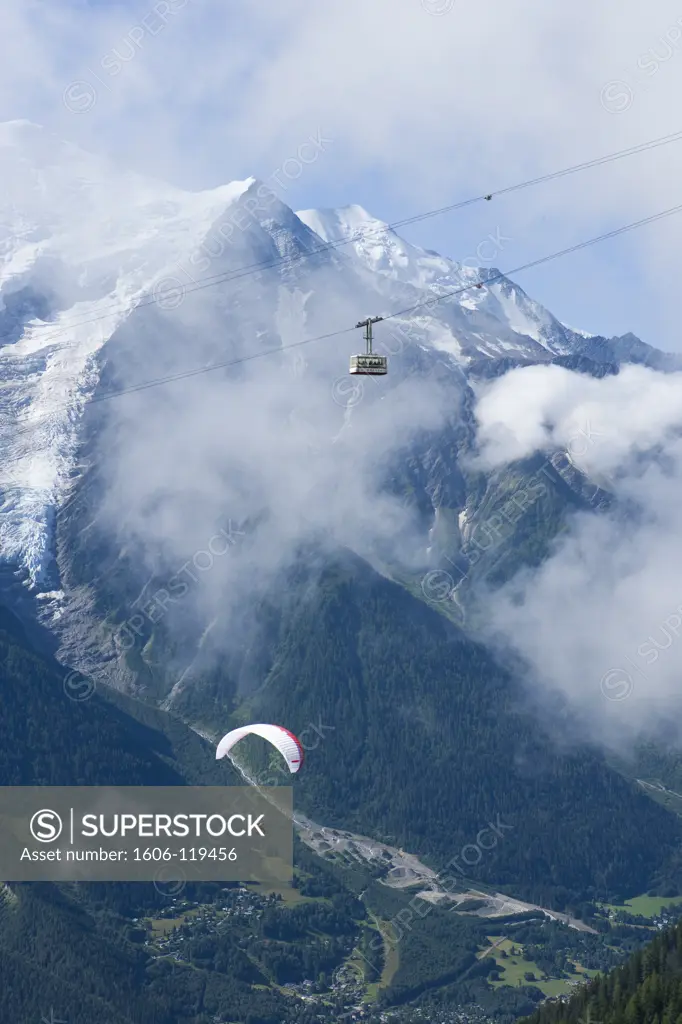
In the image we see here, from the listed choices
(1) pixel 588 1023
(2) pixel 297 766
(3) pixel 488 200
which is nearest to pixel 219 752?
(2) pixel 297 766

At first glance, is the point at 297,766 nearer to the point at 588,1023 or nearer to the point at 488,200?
the point at 588,1023

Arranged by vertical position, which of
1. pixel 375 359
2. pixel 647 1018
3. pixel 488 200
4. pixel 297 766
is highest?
pixel 488 200

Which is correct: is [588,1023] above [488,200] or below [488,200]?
below

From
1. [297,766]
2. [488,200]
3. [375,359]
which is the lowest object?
[297,766]

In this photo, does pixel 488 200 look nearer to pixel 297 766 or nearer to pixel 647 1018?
pixel 297 766

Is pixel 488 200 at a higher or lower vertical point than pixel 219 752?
higher

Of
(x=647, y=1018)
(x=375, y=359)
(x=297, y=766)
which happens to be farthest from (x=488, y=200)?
(x=647, y=1018)

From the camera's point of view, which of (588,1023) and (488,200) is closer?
(488,200)

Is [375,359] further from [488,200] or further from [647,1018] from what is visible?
[647,1018]
